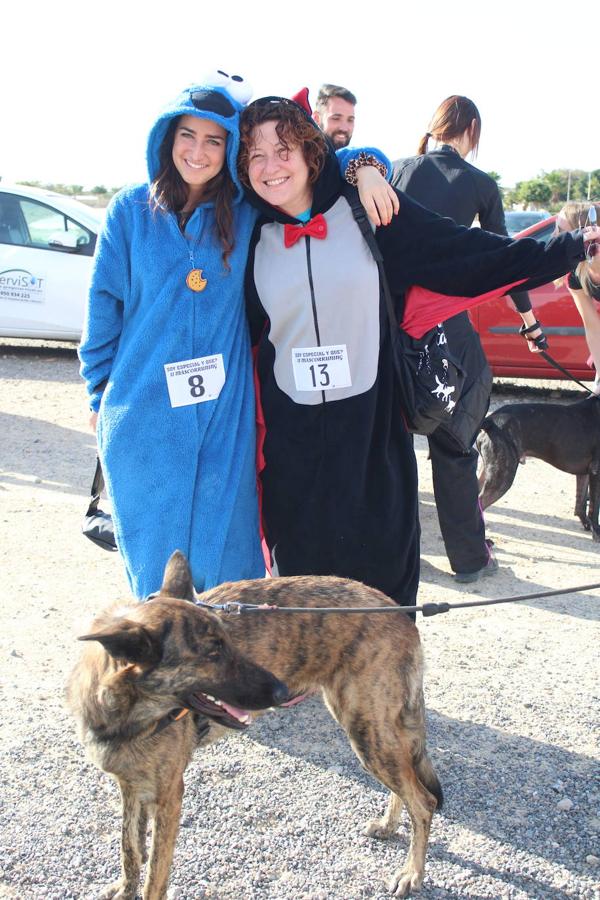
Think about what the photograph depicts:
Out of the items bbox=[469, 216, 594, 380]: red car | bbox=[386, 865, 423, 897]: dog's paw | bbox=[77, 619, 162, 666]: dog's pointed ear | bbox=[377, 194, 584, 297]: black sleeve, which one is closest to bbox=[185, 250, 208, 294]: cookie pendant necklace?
bbox=[377, 194, 584, 297]: black sleeve

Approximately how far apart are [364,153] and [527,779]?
254 cm

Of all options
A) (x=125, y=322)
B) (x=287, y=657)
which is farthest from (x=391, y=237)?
(x=287, y=657)

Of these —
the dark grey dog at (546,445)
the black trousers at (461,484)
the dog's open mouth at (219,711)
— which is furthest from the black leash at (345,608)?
the dark grey dog at (546,445)

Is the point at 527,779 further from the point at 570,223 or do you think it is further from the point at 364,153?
the point at 570,223

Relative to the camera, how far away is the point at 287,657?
116 inches

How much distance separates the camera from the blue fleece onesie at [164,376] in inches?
129

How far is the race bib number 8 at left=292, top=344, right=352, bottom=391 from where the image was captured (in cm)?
329

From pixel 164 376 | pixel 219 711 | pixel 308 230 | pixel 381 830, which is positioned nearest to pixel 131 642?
pixel 219 711

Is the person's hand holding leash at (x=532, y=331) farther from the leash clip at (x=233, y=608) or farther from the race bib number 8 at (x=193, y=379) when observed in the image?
the leash clip at (x=233, y=608)

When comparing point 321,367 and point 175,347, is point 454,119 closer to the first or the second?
point 321,367

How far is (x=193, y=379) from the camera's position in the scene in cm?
331

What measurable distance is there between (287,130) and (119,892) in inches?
105

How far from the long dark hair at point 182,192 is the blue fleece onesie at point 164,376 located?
0.09 feet

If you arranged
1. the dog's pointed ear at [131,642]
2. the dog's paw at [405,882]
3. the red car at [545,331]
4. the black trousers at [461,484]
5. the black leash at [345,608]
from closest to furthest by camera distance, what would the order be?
the dog's pointed ear at [131,642] → the black leash at [345,608] → the dog's paw at [405,882] → the black trousers at [461,484] → the red car at [545,331]
